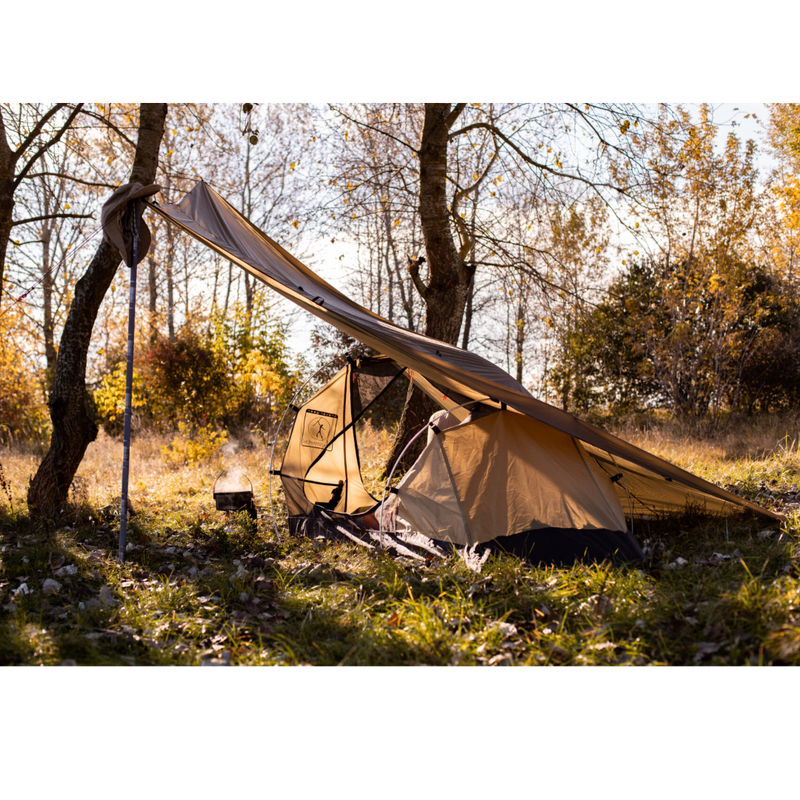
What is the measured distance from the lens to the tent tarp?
11.8 ft

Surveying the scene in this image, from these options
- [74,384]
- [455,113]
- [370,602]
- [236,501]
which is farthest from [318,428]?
[455,113]

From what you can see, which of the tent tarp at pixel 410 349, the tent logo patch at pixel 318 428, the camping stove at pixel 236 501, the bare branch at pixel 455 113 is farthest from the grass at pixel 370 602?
the bare branch at pixel 455 113

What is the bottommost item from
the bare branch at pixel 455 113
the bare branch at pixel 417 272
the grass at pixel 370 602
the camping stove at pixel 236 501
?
the grass at pixel 370 602

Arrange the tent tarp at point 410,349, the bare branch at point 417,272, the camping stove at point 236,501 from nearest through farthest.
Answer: the tent tarp at point 410,349 → the camping stove at point 236,501 → the bare branch at point 417,272

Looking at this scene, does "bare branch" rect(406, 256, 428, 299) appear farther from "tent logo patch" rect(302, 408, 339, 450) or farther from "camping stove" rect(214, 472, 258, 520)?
"camping stove" rect(214, 472, 258, 520)

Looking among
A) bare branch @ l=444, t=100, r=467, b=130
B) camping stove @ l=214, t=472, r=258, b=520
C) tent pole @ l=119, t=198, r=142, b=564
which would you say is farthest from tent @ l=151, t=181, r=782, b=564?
bare branch @ l=444, t=100, r=467, b=130

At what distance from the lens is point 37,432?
1075cm

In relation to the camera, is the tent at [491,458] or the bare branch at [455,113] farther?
the bare branch at [455,113]

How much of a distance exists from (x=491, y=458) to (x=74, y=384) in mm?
3621

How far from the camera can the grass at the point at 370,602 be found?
7.88 ft

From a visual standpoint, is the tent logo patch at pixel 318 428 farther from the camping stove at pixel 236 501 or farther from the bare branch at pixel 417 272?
the bare branch at pixel 417 272

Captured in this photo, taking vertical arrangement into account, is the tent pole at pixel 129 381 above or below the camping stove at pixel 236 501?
above
